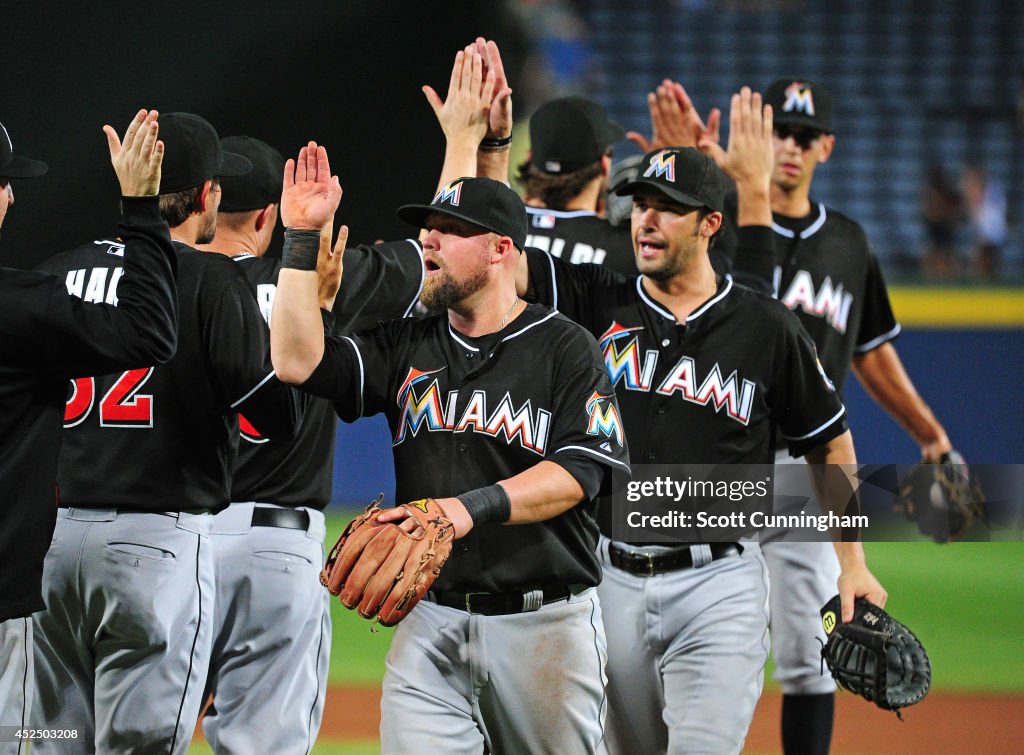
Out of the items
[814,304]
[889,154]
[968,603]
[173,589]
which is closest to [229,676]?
[173,589]

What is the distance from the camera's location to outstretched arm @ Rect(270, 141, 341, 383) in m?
3.08

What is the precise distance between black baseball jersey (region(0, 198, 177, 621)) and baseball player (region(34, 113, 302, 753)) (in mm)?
275

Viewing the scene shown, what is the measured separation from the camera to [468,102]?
3.86m

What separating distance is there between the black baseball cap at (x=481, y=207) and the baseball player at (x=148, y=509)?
0.56 meters

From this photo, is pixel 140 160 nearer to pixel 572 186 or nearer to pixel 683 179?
pixel 683 179

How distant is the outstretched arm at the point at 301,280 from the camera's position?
3.08 m

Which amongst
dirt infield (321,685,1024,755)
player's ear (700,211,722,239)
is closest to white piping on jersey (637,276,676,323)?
player's ear (700,211,722,239)

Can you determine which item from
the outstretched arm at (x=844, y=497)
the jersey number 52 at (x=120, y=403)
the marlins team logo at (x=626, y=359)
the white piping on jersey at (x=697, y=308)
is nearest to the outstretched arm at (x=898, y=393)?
the outstretched arm at (x=844, y=497)

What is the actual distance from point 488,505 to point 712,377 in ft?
3.81

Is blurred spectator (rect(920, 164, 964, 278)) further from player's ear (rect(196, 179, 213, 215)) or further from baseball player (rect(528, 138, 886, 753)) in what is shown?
player's ear (rect(196, 179, 213, 215))

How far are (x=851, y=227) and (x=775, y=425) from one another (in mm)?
1475

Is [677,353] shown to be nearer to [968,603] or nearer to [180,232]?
[180,232]

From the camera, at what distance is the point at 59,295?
9.33 feet

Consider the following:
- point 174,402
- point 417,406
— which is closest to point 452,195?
point 417,406
